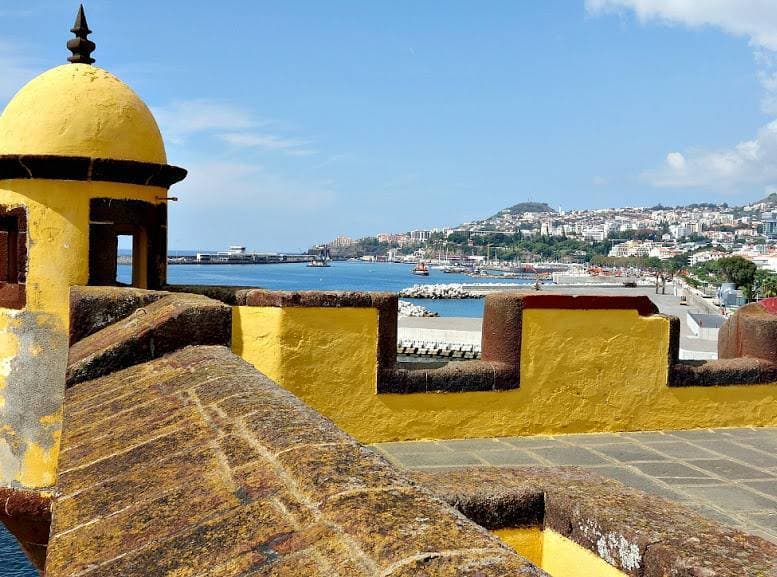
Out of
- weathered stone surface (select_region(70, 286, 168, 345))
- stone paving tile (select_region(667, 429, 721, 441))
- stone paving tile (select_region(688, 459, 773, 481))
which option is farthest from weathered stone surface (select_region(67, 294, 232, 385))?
stone paving tile (select_region(667, 429, 721, 441))

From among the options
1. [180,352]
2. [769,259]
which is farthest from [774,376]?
[769,259]

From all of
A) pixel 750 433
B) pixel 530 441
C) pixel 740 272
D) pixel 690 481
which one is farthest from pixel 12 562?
pixel 740 272

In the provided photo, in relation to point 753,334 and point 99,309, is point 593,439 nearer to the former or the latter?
point 753,334

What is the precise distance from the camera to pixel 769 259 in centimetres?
11075

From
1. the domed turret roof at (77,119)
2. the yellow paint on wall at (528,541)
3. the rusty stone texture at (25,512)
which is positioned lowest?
the rusty stone texture at (25,512)

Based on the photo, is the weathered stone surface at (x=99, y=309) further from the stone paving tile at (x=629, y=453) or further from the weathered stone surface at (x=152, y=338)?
the stone paving tile at (x=629, y=453)

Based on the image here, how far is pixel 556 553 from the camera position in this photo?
113 inches

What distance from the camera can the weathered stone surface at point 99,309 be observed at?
3879 millimetres

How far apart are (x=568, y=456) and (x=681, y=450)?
774 millimetres

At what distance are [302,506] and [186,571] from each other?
0.22m

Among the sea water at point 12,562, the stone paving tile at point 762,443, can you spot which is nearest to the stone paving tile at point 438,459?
the stone paving tile at point 762,443

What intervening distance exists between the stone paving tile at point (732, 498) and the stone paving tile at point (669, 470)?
23 centimetres

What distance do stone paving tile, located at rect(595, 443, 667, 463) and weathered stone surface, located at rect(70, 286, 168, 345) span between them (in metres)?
2.89

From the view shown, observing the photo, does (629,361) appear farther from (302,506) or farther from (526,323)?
(302,506)
